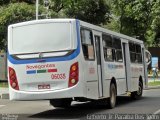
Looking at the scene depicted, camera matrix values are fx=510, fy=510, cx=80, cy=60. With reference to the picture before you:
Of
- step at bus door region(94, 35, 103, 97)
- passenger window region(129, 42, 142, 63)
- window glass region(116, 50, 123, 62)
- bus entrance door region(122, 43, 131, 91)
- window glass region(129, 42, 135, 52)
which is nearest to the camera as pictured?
step at bus door region(94, 35, 103, 97)

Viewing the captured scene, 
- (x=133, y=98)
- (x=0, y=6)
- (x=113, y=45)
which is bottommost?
(x=133, y=98)

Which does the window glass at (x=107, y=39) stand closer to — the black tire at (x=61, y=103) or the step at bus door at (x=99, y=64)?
the step at bus door at (x=99, y=64)

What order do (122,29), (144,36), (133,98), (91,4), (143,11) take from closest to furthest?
(133,98) → (143,11) → (91,4) → (122,29) → (144,36)

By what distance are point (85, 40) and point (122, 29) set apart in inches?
1676

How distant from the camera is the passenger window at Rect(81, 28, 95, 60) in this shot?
16234 mm

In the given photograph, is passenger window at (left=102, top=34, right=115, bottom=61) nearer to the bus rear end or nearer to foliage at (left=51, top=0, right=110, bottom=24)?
the bus rear end

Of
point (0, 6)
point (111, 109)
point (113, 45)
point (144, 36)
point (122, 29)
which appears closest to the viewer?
point (111, 109)

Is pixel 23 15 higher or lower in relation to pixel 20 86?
higher

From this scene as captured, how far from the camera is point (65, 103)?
18.9 m

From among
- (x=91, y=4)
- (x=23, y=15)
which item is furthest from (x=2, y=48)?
(x=91, y=4)

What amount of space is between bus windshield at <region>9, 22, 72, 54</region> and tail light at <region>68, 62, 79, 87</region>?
1.97 ft

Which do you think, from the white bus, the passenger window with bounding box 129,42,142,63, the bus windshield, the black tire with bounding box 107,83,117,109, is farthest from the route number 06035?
the passenger window with bounding box 129,42,142,63

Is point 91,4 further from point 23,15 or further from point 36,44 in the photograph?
point 36,44

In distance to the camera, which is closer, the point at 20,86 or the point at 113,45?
the point at 20,86
